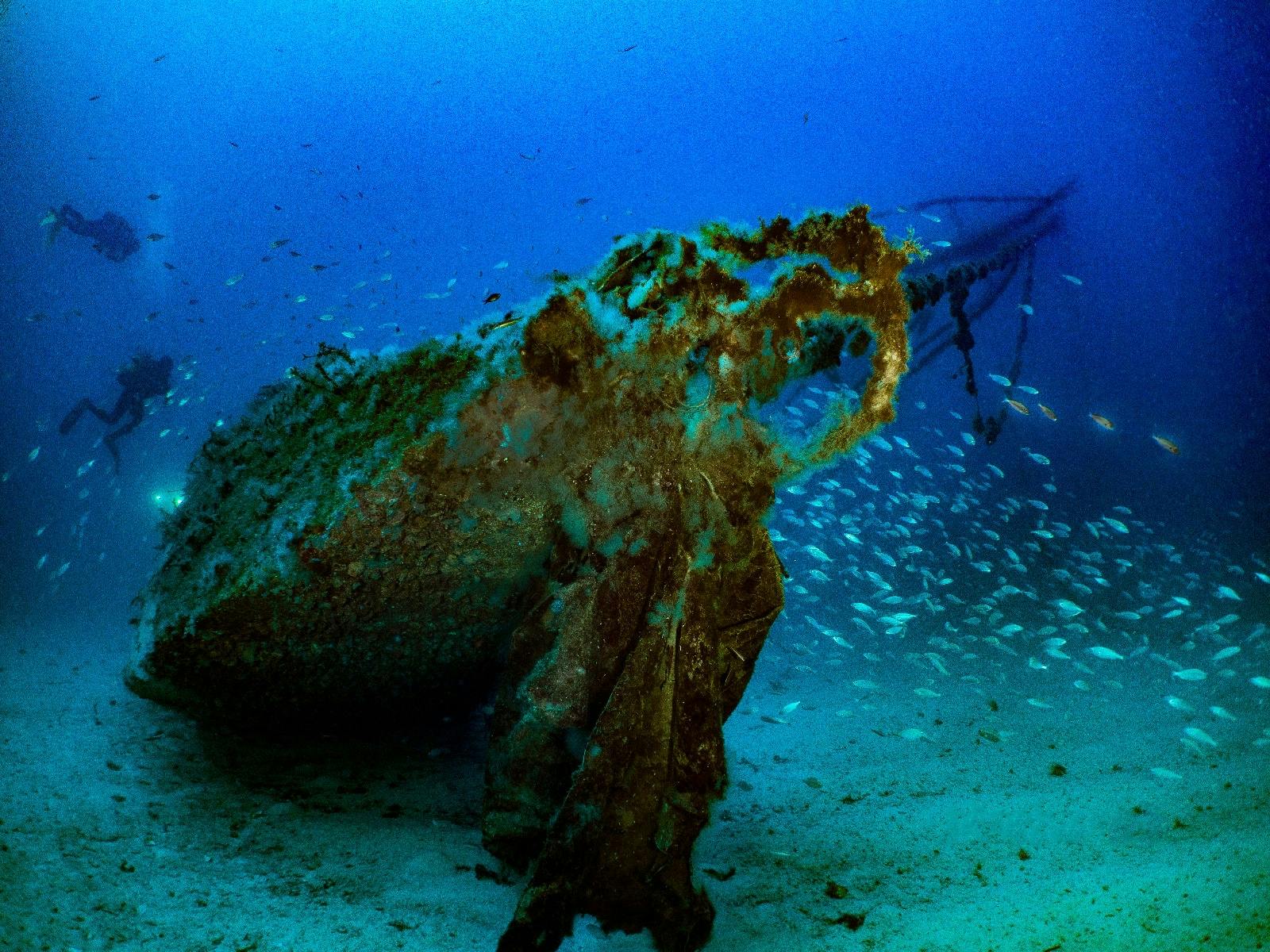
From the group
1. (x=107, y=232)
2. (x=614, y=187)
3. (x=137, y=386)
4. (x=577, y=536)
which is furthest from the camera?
(x=614, y=187)

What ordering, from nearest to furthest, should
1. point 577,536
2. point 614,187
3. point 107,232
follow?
point 577,536, point 107,232, point 614,187

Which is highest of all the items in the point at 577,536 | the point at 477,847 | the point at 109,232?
the point at 109,232

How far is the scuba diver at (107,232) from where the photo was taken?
14859mm

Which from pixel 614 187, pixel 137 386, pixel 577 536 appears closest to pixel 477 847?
pixel 577 536

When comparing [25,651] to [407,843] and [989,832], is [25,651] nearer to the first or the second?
[407,843]

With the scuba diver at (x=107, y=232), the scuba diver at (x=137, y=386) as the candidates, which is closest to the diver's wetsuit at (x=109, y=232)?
the scuba diver at (x=107, y=232)

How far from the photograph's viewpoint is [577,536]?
332 centimetres

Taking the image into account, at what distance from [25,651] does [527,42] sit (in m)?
106

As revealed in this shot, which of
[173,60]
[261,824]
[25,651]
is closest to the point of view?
[261,824]

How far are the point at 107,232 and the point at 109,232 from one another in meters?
0.03

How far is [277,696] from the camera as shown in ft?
12.6

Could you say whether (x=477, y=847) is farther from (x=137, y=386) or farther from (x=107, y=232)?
(x=107, y=232)

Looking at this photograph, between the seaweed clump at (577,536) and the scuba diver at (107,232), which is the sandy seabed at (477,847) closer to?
the seaweed clump at (577,536)

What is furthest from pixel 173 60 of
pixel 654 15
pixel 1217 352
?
pixel 1217 352
